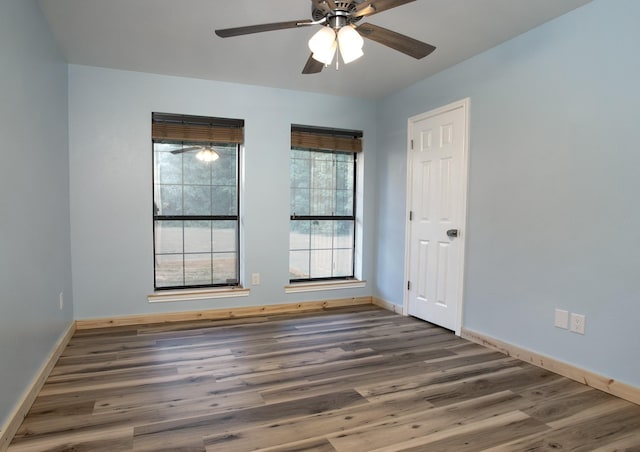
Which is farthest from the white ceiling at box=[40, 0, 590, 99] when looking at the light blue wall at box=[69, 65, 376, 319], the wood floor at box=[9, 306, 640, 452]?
the wood floor at box=[9, 306, 640, 452]

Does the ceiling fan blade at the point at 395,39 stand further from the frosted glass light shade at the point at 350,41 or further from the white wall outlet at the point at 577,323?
the white wall outlet at the point at 577,323

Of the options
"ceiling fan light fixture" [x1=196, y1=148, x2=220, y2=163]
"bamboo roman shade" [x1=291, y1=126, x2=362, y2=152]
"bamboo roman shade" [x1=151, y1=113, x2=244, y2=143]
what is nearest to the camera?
"bamboo roman shade" [x1=151, y1=113, x2=244, y2=143]

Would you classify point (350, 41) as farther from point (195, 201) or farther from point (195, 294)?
point (195, 294)

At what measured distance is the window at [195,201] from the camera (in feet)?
12.9

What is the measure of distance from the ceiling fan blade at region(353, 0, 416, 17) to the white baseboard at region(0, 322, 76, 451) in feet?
8.64

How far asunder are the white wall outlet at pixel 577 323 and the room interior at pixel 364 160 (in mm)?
41

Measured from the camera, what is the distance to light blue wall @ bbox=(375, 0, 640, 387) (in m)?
2.31

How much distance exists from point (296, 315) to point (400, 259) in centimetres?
132

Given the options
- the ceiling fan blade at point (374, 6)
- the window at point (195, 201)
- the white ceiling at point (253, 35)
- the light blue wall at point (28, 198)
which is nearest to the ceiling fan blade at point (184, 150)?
the window at point (195, 201)

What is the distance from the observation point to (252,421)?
204cm

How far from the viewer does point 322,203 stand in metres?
4.62

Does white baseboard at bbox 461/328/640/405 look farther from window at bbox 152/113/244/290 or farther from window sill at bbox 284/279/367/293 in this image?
window at bbox 152/113/244/290

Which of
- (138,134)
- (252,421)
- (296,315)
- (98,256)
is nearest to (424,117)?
(296,315)

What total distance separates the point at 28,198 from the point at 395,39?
7.57 feet
